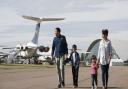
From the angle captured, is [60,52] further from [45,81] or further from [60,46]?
[45,81]

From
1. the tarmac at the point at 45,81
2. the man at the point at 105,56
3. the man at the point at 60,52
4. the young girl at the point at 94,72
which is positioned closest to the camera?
the man at the point at 105,56

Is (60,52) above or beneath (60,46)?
beneath

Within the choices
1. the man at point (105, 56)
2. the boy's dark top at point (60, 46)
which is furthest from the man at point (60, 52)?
the man at point (105, 56)

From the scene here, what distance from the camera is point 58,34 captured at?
646 inches

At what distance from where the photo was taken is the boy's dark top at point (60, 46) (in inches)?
649

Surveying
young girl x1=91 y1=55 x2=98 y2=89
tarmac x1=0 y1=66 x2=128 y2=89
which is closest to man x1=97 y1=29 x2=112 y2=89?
young girl x1=91 y1=55 x2=98 y2=89

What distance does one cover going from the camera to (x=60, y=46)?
16.5 meters

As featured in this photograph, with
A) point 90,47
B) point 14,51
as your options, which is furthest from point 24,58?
point 90,47

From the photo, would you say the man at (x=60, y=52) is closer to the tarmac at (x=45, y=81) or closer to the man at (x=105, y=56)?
the tarmac at (x=45, y=81)

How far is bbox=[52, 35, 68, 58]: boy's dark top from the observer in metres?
16.5

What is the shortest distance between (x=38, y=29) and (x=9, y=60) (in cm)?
1073

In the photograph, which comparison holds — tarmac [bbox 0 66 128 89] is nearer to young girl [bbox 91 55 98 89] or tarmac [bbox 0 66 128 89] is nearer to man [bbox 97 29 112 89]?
young girl [bbox 91 55 98 89]

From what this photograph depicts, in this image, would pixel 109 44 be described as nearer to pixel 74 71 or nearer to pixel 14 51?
pixel 74 71

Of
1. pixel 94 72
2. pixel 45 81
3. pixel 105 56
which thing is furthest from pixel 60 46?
pixel 45 81
